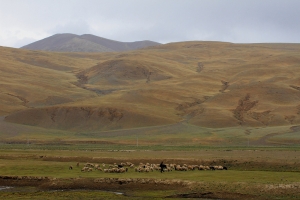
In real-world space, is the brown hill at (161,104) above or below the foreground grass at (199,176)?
above

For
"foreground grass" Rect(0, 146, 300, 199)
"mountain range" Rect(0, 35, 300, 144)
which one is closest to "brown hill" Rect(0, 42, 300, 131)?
"mountain range" Rect(0, 35, 300, 144)

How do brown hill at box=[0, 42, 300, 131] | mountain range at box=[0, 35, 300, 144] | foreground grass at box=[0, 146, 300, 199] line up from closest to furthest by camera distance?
foreground grass at box=[0, 146, 300, 199], mountain range at box=[0, 35, 300, 144], brown hill at box=[0, 42, 300, 131]

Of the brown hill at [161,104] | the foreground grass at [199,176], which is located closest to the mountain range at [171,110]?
the brown hill at [161,104]

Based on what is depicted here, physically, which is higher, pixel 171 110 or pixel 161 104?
pixel 161 104

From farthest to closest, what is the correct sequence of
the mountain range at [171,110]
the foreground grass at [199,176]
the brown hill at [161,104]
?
the brown hill at [161,104], the mountain range at [171,110], the foreground grass at [199,176]

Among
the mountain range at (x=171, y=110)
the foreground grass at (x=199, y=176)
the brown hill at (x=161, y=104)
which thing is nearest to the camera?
the foreground grass at (x=199, y=176)

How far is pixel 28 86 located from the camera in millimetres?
187000

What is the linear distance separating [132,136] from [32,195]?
250 ft

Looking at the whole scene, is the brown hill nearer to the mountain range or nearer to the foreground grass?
the mountain range

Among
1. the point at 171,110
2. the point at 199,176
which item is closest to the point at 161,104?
the point at 171,110

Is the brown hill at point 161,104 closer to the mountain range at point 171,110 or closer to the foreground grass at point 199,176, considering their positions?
the mountain range at point 171,110

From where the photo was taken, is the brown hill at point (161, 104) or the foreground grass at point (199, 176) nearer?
the foreground grass at point (199, 176)

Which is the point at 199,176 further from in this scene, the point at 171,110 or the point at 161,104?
the point at 161,104

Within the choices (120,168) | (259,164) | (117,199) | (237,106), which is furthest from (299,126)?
(117,199)
